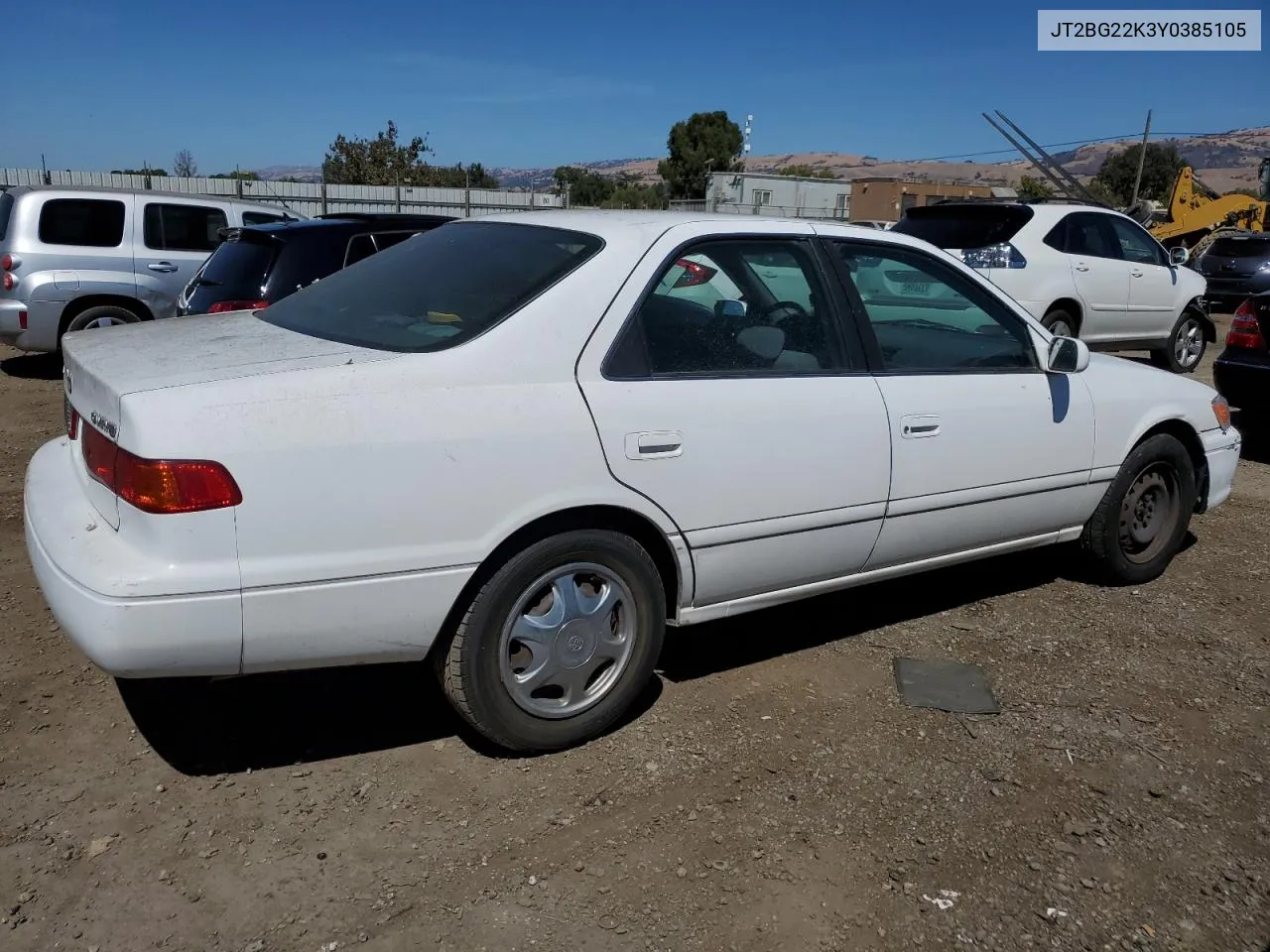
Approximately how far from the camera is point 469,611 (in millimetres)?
2941

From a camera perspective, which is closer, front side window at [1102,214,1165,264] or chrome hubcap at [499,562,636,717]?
chrome hubcap at [499,562,636,717]

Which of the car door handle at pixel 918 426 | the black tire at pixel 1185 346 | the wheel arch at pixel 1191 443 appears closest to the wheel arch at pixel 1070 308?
the black tire at pixel 1185 346

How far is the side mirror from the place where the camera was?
13.5ft

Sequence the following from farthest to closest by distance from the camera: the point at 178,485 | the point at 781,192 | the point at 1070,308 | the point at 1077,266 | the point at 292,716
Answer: the point at 781,192 → the point at 1070,308 → the point at 1077,266 → the point at 292,716 → the point at 178,485

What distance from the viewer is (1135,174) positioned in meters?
59.9

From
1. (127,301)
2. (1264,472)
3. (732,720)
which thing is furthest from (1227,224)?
(732,720)

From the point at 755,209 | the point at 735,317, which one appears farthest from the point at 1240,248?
the point at 735,317

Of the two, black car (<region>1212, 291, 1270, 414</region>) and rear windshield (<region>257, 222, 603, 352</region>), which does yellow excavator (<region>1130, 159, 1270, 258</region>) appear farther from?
rear windshield (<region>257, 222, 603, 352</region>)

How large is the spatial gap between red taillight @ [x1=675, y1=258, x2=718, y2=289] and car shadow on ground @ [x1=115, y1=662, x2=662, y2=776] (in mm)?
1403

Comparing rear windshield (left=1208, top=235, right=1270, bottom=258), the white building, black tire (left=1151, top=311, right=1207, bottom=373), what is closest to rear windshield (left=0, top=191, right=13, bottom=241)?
black tire (left=1151, top=311, right=1207, bottom=373)

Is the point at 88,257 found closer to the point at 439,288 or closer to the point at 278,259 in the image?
the point at 278,259

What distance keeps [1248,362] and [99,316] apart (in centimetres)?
922

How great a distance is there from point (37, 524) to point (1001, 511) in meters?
3.29

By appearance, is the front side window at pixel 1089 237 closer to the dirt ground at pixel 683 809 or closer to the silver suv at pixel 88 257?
the dirt ground at pixel 683 809
